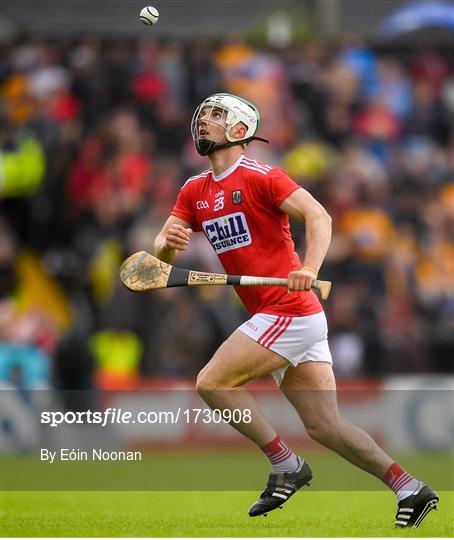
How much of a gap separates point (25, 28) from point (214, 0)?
12.6 ft

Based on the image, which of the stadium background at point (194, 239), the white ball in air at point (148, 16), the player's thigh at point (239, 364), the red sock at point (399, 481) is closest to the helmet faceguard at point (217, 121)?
the white ball in air at point (148, 16)

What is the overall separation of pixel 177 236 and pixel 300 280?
928 millimetres

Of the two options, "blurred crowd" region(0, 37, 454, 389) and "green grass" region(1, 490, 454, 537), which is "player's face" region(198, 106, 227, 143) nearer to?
"green grass" region(1, 490, 454, 537)

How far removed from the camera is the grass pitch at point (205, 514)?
25.7 ft

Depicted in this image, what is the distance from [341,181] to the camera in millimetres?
17047

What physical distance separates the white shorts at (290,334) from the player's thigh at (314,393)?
0.06 m

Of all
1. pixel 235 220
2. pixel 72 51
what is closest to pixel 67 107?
pixel 72 51

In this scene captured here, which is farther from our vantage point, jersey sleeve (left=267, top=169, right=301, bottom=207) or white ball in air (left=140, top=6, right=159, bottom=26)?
white ball in air (left=140, top=6, right=159, bottom=26)

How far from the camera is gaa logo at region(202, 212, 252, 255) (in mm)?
8297

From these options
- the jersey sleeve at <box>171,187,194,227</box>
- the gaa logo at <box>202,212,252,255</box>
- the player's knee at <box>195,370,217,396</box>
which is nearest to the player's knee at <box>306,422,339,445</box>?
the player's knee at <box>195,370,217,396</box>

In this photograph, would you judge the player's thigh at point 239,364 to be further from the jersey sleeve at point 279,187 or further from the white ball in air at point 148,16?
the white ball in air at point 148,16

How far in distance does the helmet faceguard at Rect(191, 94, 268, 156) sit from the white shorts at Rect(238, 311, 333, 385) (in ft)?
3.54

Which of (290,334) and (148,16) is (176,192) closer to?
(148,16)

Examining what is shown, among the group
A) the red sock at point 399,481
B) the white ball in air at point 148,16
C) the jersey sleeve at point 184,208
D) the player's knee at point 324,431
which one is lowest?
the red sock at point 399,481
